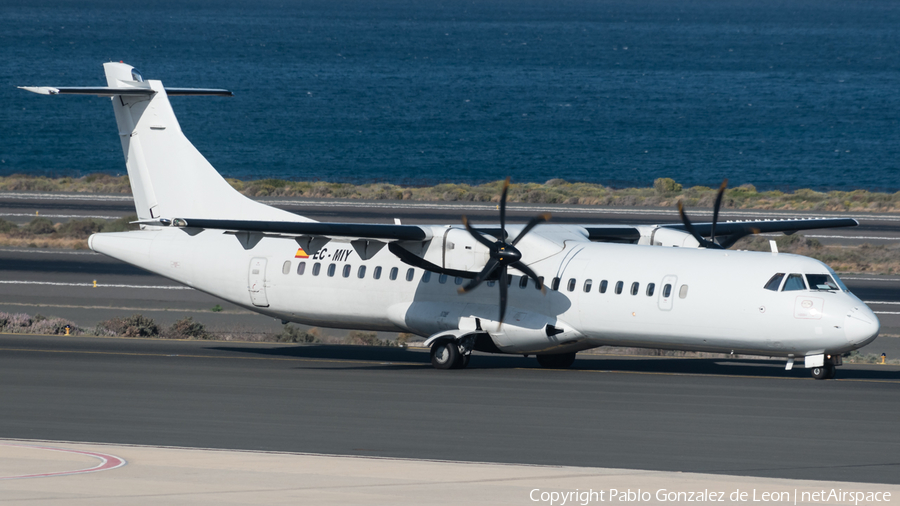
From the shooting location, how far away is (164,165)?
30094 millimetres

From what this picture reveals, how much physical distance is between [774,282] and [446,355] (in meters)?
7.43

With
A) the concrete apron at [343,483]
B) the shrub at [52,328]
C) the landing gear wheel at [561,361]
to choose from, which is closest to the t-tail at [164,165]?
the shrub at [52,328]

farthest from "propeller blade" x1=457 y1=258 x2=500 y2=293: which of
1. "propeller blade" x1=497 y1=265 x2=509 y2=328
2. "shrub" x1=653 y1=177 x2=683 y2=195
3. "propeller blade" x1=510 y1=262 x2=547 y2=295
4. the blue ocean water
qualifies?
Result: the blue ocean water

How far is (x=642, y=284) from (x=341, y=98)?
526 feet

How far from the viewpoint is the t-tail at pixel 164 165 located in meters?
29.9

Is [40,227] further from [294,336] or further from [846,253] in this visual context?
[846,253]

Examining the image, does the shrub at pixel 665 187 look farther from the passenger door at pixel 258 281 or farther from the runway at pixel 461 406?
the passenger door at pixel 258 281

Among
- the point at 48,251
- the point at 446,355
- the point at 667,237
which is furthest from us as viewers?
the point at 48,251

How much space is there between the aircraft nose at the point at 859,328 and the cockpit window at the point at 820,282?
0.93 meters

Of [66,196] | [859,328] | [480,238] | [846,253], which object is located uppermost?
[66,196]

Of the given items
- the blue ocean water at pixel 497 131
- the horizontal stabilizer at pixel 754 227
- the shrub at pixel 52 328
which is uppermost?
the blue ocean water at pixel 497 131

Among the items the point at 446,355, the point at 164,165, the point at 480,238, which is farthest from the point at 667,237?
the point at 164,165

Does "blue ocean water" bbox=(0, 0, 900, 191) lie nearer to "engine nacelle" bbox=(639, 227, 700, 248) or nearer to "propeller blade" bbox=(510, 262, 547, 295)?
"engine nacelle" bbox=(639, 227, 700, 248)

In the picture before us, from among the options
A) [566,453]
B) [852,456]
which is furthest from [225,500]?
[852,456]
